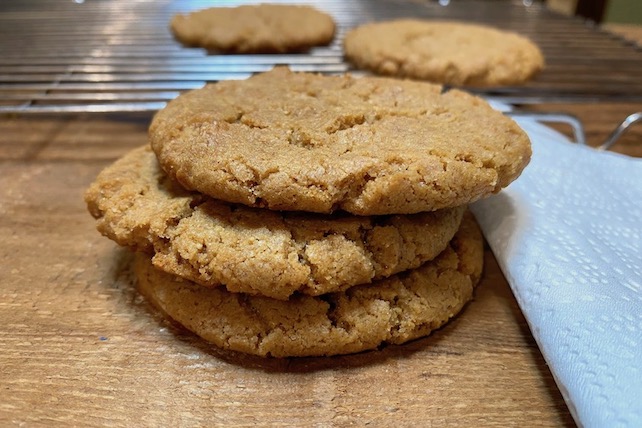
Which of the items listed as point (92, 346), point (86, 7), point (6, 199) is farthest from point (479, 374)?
point (86, 7)

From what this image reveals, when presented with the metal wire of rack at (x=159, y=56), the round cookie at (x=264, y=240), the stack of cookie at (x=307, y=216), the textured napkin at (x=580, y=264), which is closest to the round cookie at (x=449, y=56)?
the metal wire of rack at (x=159, y=56)

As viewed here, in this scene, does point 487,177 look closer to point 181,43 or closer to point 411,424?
point 411,424

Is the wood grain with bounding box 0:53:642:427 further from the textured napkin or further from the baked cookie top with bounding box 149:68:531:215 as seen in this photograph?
the baked cookie top with bounding box 149:68:531:215

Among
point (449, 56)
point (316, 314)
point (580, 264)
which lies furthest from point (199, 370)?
point (449, 56)

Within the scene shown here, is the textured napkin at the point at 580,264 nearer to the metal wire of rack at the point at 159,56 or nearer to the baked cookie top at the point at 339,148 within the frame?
the baked cookie top at the point at 339,148

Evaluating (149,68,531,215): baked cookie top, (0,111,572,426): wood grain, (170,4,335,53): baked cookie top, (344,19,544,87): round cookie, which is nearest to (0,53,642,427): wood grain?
(0,111,572,426): wood grain
